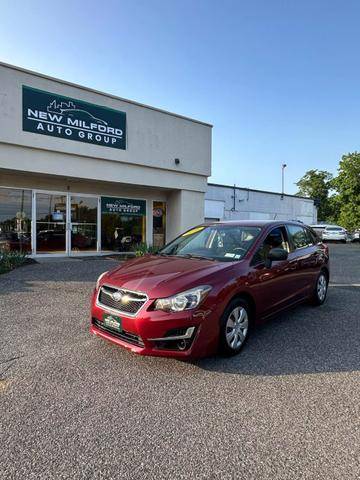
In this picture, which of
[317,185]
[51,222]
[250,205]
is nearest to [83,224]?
[51,222]

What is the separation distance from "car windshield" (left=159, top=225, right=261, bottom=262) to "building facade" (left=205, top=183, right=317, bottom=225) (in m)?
19.9

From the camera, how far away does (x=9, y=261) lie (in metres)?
9.48

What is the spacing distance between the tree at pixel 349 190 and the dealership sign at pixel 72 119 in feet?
88.8

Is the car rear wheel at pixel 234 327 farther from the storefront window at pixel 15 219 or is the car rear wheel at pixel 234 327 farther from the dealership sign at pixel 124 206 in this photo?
the dealership sign at pixel 124 206

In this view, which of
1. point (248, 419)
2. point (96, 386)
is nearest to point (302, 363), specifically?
point (248, 419)

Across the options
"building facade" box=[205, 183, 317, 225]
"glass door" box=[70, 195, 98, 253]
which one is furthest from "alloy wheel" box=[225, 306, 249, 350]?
"building facade" box=[205, 183, 317, 225]

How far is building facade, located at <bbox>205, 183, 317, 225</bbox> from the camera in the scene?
86.0ft

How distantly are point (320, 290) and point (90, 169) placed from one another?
861 centimetres

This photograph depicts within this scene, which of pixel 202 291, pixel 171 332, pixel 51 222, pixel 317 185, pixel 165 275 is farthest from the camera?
pixel 317 185

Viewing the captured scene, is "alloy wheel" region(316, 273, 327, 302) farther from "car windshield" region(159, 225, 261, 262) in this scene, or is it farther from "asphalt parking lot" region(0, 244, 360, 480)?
"car windshield" region(159, 225, 261, 262)

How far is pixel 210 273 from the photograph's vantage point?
3729 mm

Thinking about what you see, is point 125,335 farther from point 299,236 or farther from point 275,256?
point 299,236

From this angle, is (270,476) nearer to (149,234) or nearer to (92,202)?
(92,202)

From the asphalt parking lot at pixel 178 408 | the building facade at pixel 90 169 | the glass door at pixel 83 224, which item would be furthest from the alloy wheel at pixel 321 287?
the glass door at pixel 83 224
